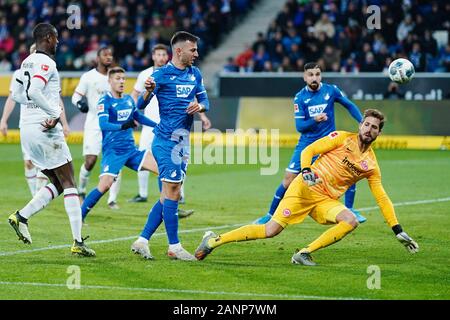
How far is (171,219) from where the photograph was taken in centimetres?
1027

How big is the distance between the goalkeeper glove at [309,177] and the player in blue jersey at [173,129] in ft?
4.54

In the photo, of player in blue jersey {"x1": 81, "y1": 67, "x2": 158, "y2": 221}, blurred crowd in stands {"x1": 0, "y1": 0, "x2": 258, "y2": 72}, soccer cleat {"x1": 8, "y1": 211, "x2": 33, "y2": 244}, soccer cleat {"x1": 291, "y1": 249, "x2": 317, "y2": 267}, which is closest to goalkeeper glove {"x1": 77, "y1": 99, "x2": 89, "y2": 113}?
player in blue jersey {"x1": 81, "y1": 67, "x2": 158, "y2": 221}

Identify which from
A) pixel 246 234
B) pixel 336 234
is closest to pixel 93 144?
pixel 246 234

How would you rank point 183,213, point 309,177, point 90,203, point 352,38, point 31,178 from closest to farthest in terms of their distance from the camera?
point 309,177 < point 90,203 < point 183,213 < point 31,178 < point 352,38

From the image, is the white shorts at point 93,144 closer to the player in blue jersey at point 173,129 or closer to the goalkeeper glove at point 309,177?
the player in blue jersey at point 173,129

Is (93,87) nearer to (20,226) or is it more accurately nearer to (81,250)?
(20,226)

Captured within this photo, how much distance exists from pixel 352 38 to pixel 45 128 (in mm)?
19628

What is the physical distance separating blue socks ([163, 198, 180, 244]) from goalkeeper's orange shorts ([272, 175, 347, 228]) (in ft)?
3.65

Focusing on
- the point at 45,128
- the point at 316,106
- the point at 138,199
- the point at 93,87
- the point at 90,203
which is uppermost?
the point at 93,87

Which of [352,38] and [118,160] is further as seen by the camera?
[352,38]

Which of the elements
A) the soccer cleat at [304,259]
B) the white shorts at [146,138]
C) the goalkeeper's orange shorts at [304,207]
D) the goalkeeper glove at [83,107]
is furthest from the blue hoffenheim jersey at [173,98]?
the white shorts at [146,138]

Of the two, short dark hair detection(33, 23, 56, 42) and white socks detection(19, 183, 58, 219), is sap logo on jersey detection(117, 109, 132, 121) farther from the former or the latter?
short dark hair detection(33, 23, 56, 42)

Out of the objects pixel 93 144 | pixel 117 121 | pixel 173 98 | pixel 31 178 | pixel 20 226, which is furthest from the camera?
pixel 31 178
